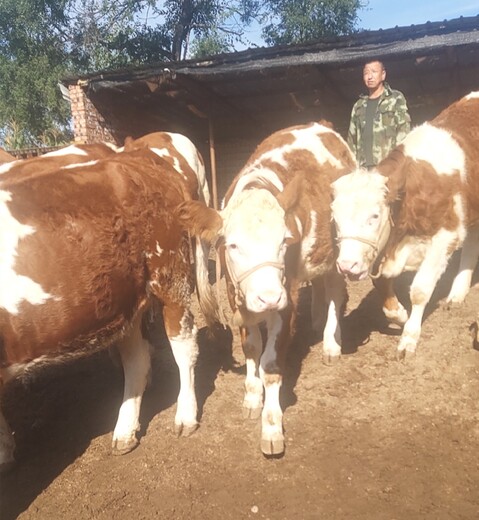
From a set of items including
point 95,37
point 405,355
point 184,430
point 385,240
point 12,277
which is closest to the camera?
point 12,277

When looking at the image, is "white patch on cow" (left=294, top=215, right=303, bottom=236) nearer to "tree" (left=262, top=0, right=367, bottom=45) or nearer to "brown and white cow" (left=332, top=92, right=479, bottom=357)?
"brown and white cow" (left=332, top=92, right=479, bottom=357)

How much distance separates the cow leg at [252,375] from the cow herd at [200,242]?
0.04 ft

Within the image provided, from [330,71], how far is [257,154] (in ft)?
12.5

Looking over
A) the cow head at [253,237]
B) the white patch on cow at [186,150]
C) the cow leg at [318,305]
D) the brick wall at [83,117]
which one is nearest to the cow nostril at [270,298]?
the cow head at [253,237]

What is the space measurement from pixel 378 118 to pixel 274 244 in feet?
9.86

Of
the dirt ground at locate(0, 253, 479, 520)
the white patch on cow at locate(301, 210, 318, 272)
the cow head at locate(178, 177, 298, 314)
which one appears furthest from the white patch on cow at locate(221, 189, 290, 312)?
the dirt ground at locate(0, 253, 479, 520)

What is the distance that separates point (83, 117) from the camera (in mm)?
9281

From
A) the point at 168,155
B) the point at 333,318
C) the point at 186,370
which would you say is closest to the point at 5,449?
the point at 186,370

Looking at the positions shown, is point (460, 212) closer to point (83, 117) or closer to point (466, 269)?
point (466, 269)

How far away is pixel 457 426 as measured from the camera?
360 cm

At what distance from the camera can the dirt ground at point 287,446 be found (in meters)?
3.04

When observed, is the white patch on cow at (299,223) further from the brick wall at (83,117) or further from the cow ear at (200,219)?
the brick wall at (83,117)

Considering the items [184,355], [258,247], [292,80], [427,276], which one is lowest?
[184,355]

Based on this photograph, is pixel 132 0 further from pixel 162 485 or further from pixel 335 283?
pixel 162 485
